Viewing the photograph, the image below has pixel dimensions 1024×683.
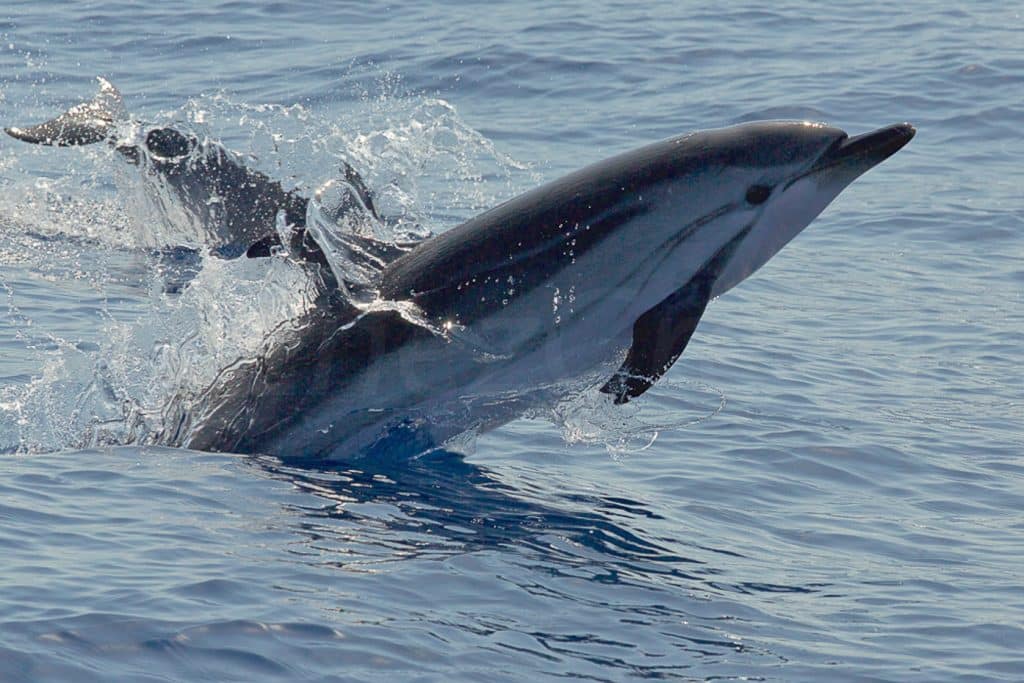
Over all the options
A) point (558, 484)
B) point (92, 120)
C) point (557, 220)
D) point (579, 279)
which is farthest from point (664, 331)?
point (92, 120)

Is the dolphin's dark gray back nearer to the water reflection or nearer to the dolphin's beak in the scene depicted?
the dolphin's beak

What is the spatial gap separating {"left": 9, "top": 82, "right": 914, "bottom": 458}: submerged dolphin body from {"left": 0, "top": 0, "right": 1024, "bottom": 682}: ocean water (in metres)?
0.50

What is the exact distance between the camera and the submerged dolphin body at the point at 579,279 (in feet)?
29.4

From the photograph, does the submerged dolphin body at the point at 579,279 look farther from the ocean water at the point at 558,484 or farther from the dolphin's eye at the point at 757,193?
the ocean water at the point at 558,484

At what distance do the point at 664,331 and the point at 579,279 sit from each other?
523mm

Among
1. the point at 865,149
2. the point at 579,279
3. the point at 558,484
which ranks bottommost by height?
the point at 558,484

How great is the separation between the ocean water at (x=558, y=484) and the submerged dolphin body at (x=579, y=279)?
503mm

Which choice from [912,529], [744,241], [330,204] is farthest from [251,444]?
[330,204]

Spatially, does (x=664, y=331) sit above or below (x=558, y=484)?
above

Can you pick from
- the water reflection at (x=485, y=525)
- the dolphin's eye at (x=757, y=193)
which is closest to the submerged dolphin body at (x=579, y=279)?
the dolphin's eye at (x=757, y=193)

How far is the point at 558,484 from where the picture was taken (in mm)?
9875

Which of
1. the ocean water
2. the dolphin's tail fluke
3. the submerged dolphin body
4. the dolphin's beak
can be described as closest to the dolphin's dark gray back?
the submerged dolphin body

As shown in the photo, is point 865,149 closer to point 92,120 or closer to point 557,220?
point 557,220

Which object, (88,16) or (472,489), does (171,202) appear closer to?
(472,489)
